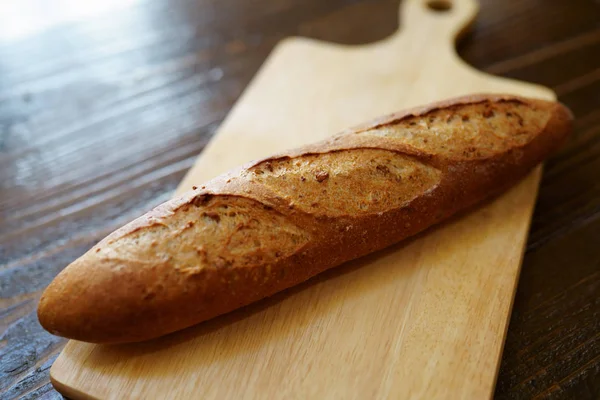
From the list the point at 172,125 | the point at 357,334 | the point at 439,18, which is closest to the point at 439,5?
the point at 439,18

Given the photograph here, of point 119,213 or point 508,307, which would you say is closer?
point 508,307

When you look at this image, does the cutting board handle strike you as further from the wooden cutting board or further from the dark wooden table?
the wooden cutting board

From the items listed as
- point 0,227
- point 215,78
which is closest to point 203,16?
point 215,78

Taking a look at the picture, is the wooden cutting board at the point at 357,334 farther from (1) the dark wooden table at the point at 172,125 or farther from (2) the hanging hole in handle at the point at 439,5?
(2) the hanging hole in handle at the point at 439,5

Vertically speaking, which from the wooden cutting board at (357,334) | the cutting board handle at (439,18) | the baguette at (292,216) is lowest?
the wooden cutting board at (357,334)

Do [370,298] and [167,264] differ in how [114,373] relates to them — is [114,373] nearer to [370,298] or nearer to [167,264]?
[167,264]

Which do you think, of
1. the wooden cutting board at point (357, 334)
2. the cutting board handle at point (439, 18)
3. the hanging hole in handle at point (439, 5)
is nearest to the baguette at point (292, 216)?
the wooden cutting board at point (357, 334)

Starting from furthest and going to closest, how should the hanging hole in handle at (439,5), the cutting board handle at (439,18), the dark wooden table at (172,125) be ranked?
the hanging hole in handle at (439,5) → the cutting board handle at (439,18) → the dark wooden table at (172,125)

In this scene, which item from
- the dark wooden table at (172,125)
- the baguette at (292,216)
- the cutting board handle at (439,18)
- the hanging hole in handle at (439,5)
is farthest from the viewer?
the hanging hole in handle at (439,5)
